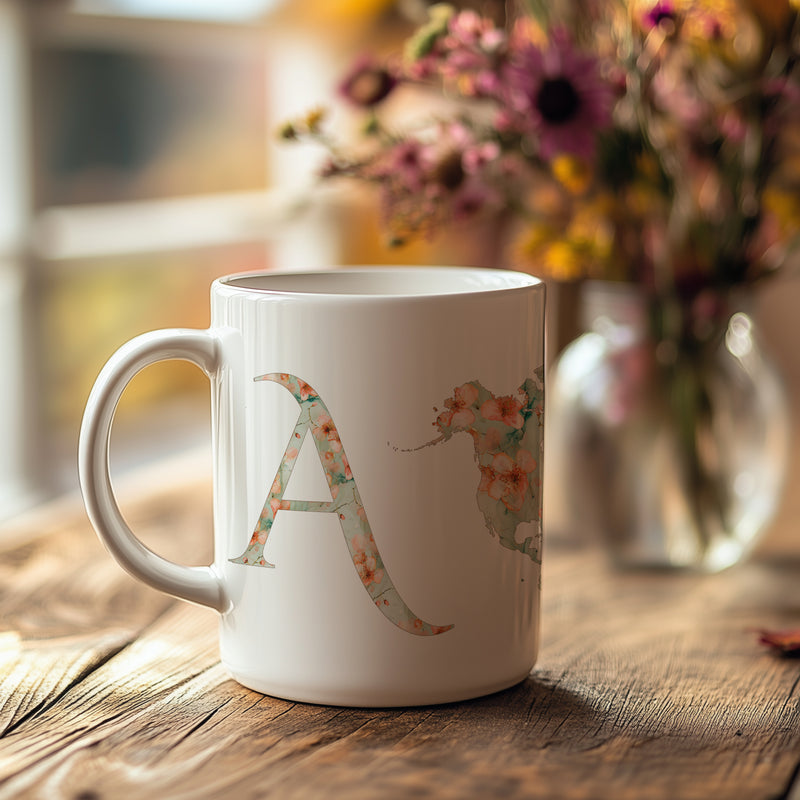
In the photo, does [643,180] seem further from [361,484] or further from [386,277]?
[361,484]

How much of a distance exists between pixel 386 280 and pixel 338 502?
154 mm

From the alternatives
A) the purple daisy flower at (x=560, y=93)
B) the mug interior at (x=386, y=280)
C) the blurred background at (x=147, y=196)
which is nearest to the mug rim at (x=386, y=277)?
the mug interior at (x=386, y=280)

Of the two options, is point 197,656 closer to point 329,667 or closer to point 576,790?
point 329,667

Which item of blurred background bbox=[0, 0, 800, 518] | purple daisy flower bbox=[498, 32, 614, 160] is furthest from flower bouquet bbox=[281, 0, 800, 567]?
blurred background bbox=[0, 0, 800, 518]

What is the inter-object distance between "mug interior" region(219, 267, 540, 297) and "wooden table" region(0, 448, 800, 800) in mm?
194

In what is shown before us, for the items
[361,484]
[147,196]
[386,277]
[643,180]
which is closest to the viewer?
[361,484]

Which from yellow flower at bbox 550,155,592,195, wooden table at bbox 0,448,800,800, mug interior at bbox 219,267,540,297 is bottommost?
wooden table at bbox 0,448,800,800

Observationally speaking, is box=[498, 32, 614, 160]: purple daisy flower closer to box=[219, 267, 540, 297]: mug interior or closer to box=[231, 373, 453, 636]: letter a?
box=[219, 267, 540, 297]: mug interior

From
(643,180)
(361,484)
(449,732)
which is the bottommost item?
(449,732)

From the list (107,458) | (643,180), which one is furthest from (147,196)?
(107,458)

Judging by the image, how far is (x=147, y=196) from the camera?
1.70m

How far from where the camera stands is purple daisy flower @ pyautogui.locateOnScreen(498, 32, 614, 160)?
24.8 inches

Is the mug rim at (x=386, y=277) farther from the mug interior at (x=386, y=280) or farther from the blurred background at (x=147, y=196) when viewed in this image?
the blurred background at (x=147, y=196)

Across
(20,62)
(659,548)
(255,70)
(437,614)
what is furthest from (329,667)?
(255,70)
